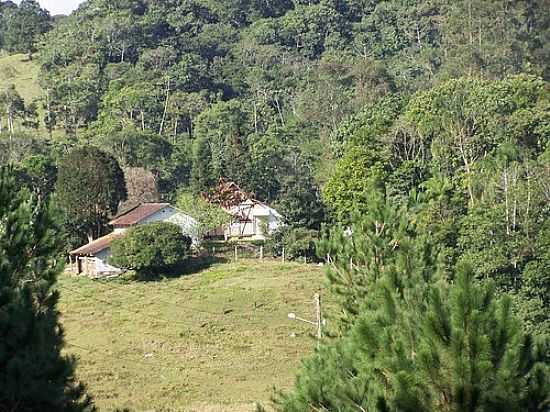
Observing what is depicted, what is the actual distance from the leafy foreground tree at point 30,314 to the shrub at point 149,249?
2313cm

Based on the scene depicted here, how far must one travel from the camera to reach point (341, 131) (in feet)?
139

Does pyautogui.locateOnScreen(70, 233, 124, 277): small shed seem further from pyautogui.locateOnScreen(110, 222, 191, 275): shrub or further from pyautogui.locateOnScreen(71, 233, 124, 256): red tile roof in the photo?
pyautogui.locateOnScreen(110, 222, 191, 275): shrub

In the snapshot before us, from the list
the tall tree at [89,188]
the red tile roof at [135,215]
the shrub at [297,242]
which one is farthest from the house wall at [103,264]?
the shrub at [297,242]

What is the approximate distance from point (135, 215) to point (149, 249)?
16.6 ft

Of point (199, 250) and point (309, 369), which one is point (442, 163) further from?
point (309, 369)

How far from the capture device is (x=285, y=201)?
37.6 metres

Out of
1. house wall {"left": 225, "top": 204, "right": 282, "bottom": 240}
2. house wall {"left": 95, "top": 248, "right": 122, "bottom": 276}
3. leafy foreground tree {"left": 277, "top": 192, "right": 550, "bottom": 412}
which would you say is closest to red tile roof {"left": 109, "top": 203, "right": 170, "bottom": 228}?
house wall {"left": 95, "top": 248, "right": 122, "bottom": 276}

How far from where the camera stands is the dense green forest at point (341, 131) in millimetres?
14008

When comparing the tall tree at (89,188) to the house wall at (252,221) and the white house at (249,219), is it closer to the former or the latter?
the white house at (249,219)

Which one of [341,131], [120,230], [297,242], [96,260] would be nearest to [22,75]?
[120,230]

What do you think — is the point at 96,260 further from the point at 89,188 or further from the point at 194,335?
the point at 194,335

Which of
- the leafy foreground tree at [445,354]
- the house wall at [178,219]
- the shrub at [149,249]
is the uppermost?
the house wall at [178,219]

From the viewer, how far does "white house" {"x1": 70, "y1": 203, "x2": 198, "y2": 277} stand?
35.8 metres

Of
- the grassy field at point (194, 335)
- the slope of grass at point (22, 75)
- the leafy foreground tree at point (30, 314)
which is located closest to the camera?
the leafy foreground tree at point (30, 314)
